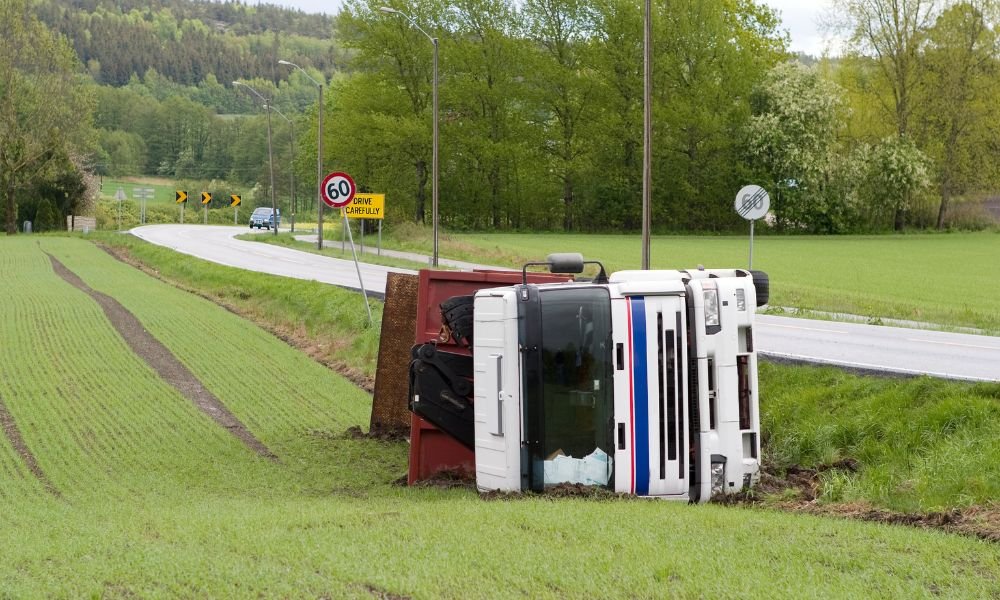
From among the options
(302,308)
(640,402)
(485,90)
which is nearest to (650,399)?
(640,402)

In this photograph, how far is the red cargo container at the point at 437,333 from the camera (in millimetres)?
11242

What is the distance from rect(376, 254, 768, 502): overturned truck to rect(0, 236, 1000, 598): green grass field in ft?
1.83

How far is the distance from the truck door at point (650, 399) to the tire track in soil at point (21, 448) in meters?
5.43

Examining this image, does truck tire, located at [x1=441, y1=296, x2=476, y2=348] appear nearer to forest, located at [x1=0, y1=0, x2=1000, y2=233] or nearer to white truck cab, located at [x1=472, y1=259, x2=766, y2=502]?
white truck cab, located at [x1=472, y1=259, x2=766, y2=502]

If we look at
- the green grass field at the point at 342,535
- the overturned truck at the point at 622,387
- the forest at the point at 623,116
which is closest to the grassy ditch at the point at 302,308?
the green grass field at the point at 342,535

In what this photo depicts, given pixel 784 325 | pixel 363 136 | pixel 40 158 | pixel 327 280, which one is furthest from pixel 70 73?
pixel 784 325

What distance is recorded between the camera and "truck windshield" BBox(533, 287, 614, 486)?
9.26 meters

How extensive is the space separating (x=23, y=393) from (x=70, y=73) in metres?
78.4

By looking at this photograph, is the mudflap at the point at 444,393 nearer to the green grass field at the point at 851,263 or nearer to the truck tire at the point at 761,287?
the truck tire at the point at 761,287

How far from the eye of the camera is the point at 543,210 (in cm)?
8512

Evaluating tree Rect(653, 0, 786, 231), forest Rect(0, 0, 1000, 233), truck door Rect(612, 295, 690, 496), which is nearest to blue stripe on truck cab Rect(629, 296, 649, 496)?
truck door Rect(612, 295, 690, 496)

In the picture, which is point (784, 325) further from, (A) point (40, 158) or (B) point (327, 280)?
(A) point (40, 158)

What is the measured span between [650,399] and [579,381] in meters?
0.61

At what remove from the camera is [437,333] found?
11398 mm
